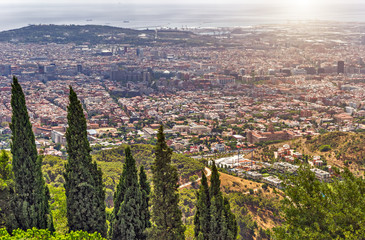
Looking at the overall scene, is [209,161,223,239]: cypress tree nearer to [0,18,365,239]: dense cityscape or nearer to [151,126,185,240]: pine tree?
[0,18,365,239]: dense cityscape

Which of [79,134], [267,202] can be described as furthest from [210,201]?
[267,202]

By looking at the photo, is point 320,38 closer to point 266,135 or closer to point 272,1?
point 266,135

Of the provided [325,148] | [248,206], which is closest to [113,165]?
[248,206]

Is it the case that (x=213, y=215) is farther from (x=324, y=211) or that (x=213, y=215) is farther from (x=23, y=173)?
(x=23, y=173)

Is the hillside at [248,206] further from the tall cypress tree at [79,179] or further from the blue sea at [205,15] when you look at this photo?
the blue sea at [205,15]

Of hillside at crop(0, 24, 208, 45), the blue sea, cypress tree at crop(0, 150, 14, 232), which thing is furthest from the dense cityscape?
the blue sea

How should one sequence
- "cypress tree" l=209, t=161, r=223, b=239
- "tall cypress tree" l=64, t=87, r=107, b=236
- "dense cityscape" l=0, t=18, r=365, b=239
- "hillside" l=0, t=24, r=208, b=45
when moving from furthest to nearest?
"hillside" l=0, t=24, r=208, b=45
"dense cityscape" l=0, t=18, r=365, b=239
"cypress tree" l=209, t=161, r=223, b=239
"tall cypress tree" l=64, t=87, r=107, b=236
